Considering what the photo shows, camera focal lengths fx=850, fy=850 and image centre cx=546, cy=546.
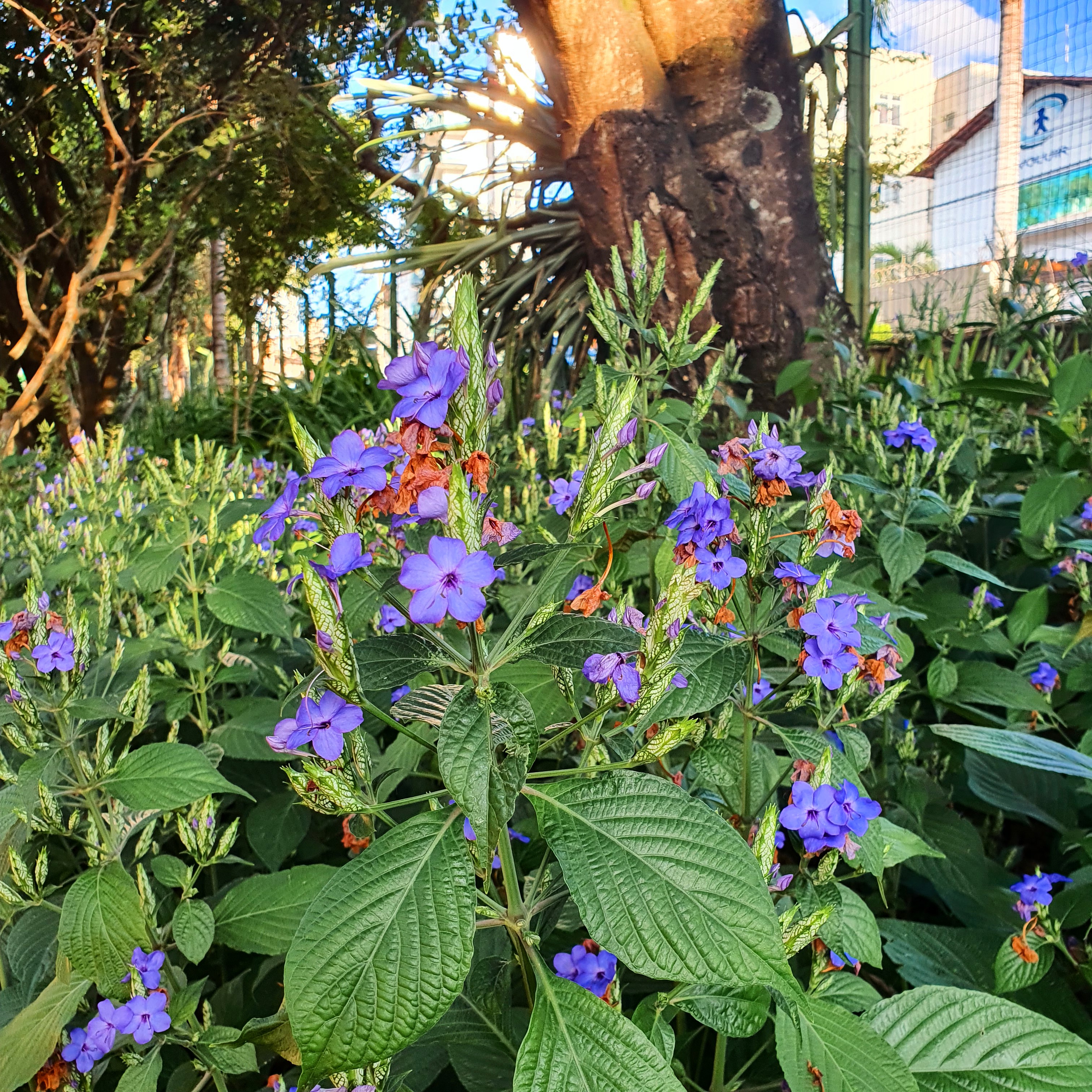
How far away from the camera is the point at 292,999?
555 mm

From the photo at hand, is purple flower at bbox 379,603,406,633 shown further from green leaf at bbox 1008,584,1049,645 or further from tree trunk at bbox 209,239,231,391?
tree trunk at bbox 209,239,231,391

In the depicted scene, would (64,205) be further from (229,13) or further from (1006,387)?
(1006,387)

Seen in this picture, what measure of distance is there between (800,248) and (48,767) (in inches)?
110

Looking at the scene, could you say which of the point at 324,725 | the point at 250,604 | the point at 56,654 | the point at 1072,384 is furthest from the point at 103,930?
the point at 1072,384

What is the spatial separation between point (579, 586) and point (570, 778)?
49 centimetres

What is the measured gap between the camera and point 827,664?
2.72 feet

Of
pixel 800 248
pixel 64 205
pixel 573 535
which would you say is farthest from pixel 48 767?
pixel 64 205

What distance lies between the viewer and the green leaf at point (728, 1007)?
74 centimetres

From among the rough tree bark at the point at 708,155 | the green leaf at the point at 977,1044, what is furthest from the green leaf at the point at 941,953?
the rough tree bark at the point at 708,155

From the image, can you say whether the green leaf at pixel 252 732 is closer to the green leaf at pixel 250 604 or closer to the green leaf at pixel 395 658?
the green leaf at pixel 250 604

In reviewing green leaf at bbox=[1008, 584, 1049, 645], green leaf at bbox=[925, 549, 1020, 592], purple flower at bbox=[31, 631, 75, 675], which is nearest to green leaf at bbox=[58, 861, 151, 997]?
purple flower at bbox=[31, 631, 75, 675]

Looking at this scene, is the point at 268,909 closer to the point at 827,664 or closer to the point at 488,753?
the point at 488,753

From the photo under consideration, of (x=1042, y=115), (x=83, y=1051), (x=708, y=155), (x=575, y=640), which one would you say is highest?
(x=1042, y=115)

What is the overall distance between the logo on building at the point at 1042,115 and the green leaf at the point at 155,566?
572cm
